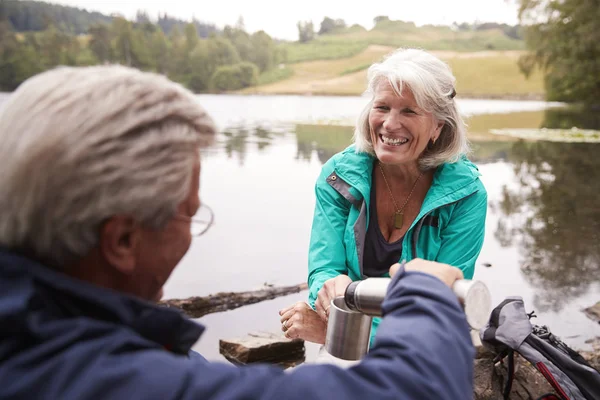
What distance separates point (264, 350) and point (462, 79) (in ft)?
210

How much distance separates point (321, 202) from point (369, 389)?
2018mm

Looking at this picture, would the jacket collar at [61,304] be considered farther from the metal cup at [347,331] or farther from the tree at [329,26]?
the tree at [329,26]

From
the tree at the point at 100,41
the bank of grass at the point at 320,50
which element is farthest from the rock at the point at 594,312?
the bank of grass at the point at 320,50

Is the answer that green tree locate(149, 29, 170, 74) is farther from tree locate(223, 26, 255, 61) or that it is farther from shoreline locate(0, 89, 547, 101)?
shoreline locate(0, 89, 547, 101)

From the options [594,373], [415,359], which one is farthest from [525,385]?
[415,359]

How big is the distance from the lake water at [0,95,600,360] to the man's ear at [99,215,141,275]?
0.24 metres

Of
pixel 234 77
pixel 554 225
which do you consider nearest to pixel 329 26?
pixel 234 77

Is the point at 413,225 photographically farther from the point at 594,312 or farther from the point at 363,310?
the point at 594,312

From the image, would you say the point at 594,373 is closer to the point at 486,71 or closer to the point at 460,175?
the point at 460,175

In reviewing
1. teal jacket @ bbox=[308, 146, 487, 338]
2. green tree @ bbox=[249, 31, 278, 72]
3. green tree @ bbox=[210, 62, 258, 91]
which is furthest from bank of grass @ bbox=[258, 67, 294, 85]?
teal jacket @ bbox=[308, 146, 487, 338]

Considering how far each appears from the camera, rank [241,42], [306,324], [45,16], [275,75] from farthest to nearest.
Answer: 1. [275,75]
2. [241,42]
3. [45,16]
4. [306,324]

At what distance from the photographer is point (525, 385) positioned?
3.12m

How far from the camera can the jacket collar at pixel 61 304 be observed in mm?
834

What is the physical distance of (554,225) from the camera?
26.8 feet
